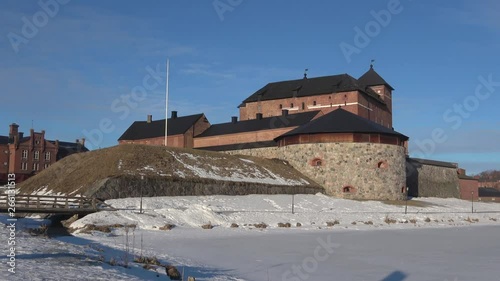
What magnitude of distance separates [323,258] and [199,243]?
17.6 feet

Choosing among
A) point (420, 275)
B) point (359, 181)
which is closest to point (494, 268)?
point (420, 275)

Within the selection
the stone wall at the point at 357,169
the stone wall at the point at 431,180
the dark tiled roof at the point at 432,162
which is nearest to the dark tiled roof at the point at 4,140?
the stone wall at the point at 357,169

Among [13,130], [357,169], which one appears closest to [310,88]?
[357,169]

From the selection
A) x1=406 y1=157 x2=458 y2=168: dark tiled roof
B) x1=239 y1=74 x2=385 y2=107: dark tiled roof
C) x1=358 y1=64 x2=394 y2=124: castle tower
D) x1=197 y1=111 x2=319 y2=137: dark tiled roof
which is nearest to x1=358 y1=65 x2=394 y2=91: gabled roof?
x1=358 y1=64 x2=394 y2=124: castle tower

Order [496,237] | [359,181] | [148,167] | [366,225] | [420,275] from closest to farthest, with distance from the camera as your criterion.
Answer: [420,275] → [496,237] → [366,225] → [148,167] → [359,181]

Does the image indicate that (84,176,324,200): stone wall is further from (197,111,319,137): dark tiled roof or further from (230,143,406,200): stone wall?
(197,111,319,137): dark tiled roof

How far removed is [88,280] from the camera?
10.2m

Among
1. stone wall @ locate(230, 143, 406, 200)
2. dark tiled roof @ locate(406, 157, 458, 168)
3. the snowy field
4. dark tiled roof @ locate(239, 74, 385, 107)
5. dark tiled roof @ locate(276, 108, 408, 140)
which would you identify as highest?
dark tiled roof @ locate(239, 74, 385, 107)

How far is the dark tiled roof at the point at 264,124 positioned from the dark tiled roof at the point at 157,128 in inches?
111

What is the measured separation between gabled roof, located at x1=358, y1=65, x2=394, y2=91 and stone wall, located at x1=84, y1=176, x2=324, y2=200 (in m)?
48.0

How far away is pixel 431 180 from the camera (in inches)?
2527

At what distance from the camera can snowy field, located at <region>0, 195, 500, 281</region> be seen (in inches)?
509

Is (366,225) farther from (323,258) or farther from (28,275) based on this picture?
(28,275)

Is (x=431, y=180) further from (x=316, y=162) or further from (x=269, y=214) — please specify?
(x=269, y=214)
